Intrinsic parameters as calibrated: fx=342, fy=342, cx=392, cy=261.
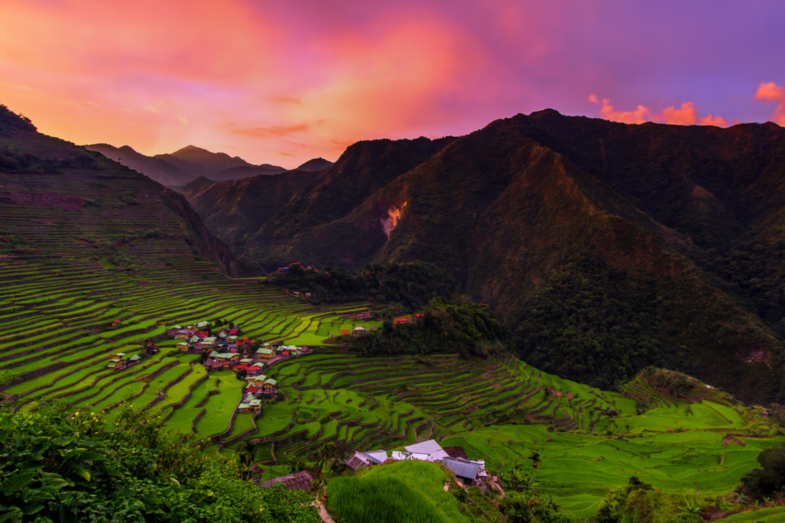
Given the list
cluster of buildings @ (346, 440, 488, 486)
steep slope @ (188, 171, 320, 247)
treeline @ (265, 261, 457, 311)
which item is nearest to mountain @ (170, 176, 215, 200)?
steep slope @ (188, 171, 320, 247)

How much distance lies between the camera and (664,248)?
59469 millimetres

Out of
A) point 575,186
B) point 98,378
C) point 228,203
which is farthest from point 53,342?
point 228,203

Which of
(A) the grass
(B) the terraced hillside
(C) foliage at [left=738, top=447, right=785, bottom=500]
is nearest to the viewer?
(A) the grass

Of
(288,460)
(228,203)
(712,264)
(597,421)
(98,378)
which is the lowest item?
(597,421)

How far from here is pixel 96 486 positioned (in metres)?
4.34

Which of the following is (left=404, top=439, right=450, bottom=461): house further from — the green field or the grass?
the grass

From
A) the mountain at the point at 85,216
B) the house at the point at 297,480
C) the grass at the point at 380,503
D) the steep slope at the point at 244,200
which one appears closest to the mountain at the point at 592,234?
the steep slope at the point at 244,200

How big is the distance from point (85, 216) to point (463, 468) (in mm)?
62859

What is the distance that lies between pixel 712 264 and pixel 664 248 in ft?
43.7

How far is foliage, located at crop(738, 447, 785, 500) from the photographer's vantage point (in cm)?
1285

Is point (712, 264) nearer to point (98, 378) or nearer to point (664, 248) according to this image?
point (664, 248)

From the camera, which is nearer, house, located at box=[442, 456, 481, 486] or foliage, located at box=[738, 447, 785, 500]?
foliage, located at box=[738, 447, 785, 500]

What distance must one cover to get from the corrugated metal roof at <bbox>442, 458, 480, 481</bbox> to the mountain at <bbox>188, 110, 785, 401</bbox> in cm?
3825

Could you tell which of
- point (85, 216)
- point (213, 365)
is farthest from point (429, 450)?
point (85, 216)
